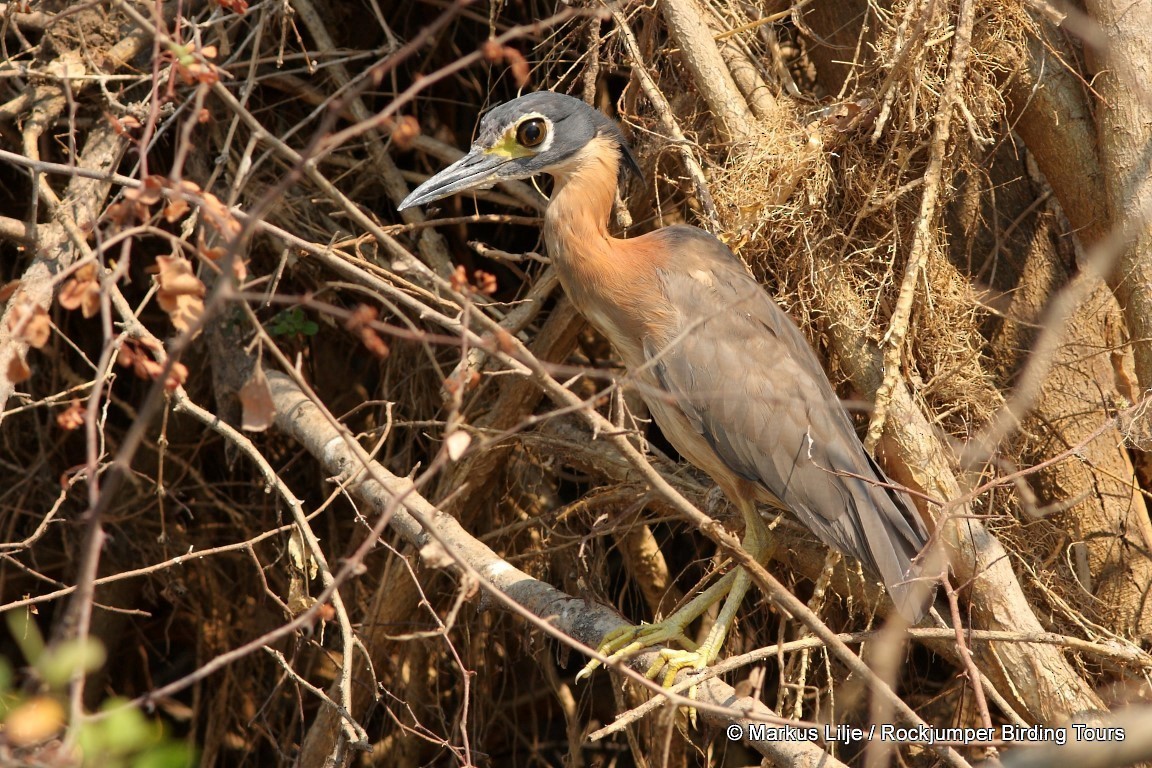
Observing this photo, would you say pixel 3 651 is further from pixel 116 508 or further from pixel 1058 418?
pixel 1058 418

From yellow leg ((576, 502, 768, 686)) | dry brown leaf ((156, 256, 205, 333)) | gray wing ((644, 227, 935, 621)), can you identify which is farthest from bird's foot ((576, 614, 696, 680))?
dry brown leaf ((156, 256, 205, 333))

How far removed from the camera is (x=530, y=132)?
2.98m

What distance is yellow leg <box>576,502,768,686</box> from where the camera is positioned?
2.76 m

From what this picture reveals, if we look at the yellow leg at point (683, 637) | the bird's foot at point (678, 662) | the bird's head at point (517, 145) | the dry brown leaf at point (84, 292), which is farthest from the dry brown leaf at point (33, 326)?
the bird's foot at point (678, 662)

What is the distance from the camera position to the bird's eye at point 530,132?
117 inches

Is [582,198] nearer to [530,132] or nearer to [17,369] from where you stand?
[530,132]

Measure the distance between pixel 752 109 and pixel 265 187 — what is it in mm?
1589

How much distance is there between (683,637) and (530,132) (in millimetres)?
1413

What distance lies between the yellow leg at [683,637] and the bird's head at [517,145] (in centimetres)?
110

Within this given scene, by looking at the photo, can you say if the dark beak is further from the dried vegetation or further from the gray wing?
the gray wing

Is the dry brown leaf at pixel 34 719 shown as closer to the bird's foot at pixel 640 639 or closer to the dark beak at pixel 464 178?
the bird's foot at pixel 640 639

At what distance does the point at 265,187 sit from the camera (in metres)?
3.62

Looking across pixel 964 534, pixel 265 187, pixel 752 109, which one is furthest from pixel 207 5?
pixel 964 534

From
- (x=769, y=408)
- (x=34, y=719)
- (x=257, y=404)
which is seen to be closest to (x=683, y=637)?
(x=769, y=408)
